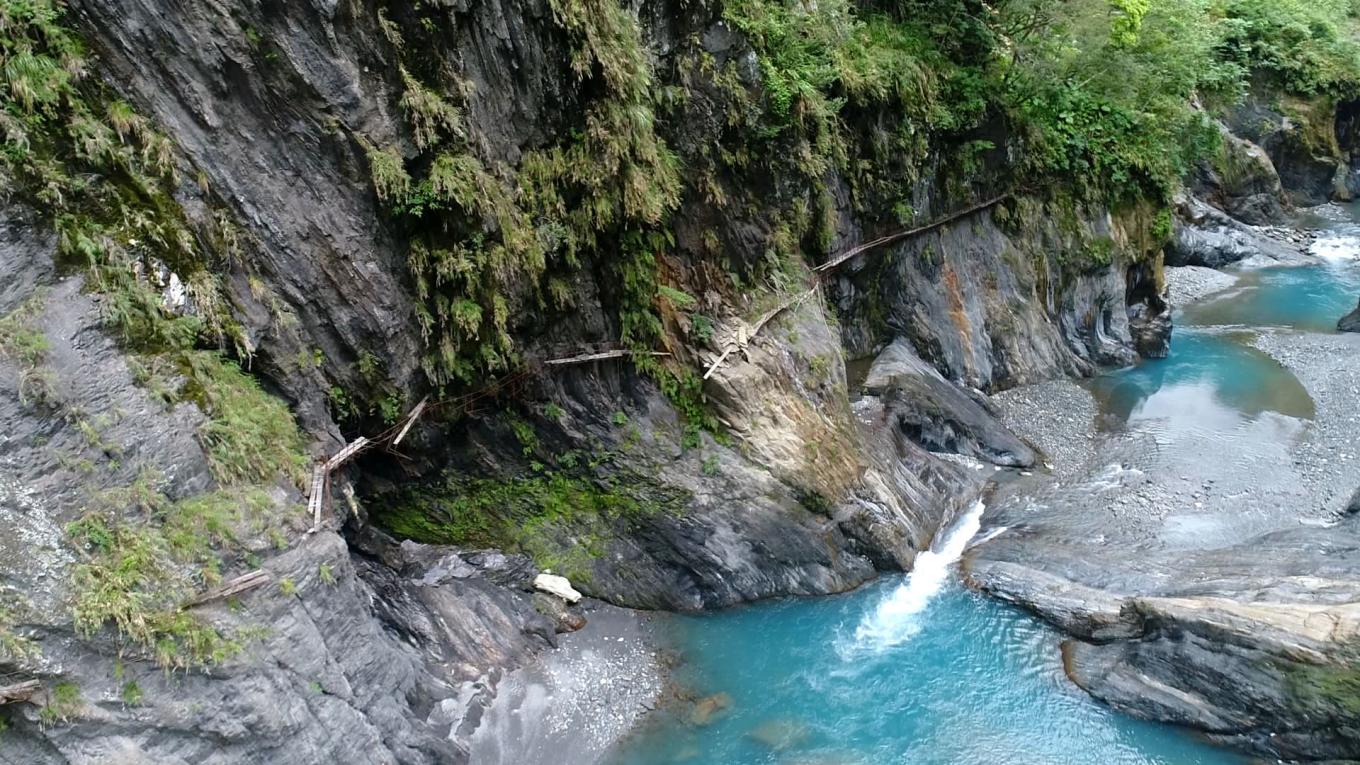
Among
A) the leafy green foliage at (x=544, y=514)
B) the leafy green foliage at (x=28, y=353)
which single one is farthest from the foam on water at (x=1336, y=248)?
the leafy green foliage at (x=28, y=353)

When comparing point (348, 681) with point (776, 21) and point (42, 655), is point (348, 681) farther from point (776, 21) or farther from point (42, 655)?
point (776, 21)

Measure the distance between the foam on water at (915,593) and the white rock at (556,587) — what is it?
4635 mm

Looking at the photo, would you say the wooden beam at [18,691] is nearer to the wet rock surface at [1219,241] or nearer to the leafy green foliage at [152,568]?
the leafy green foliage at [152,568]

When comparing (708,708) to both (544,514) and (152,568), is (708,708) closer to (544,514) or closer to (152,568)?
(544,514)

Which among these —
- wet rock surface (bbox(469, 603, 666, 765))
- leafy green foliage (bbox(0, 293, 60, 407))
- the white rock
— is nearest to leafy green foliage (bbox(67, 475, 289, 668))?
leafy green foliage (bbox(0, 293, 60, 407))

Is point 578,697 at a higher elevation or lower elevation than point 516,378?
lower

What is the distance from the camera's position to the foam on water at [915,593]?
12.1m

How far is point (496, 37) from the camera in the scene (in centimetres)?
1041

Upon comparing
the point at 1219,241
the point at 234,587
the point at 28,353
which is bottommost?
the point at 1219,241

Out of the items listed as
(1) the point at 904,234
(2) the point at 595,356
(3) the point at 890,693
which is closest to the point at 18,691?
(2) the point at 595,356

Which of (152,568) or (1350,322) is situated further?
(1350,322)

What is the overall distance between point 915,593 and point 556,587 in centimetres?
606

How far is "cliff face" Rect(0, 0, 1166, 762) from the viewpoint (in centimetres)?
711

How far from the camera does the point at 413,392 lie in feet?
Result: 36.4
